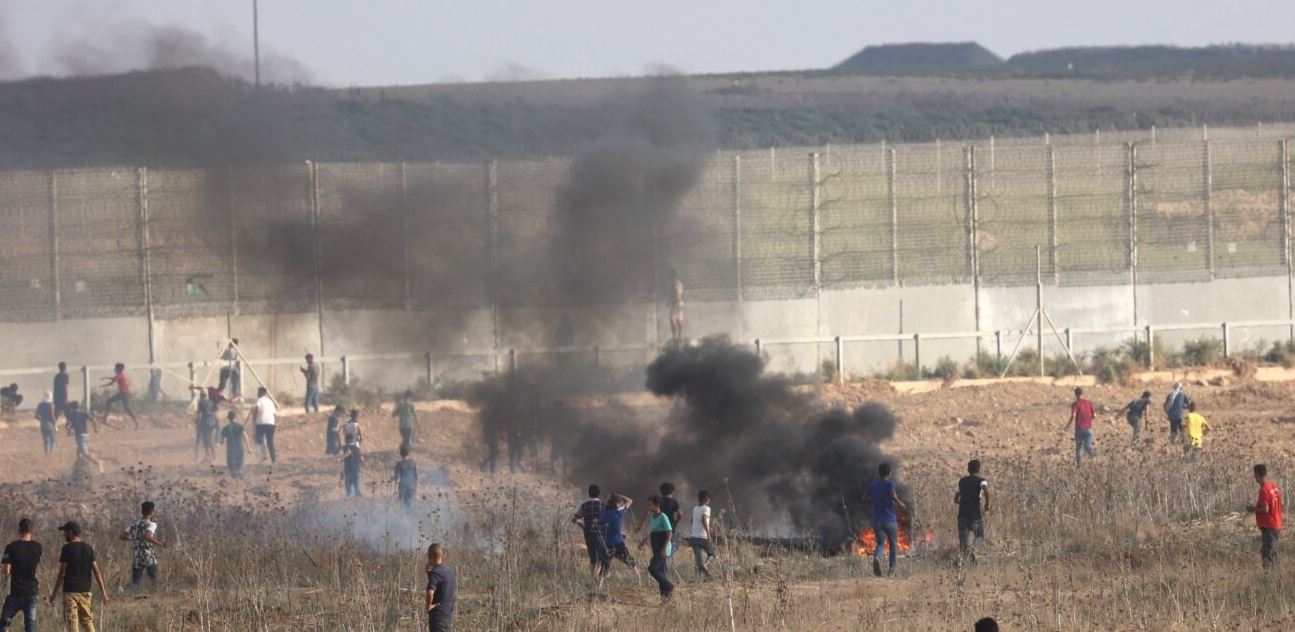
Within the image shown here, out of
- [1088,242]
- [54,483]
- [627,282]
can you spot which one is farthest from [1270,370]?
[54,483]

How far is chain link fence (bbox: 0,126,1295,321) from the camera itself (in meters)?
30.7

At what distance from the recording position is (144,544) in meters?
20.9

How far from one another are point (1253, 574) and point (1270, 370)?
2529cm

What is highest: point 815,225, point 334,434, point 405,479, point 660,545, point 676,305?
point 815,225

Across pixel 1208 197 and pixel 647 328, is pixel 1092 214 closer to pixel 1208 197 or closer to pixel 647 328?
pixel 1208 197

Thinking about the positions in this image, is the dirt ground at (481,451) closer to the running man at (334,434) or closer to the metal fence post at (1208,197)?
the running man at (334,434)

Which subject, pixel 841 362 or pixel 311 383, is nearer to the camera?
pixel 311 383

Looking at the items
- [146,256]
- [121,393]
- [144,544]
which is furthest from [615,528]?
[146,256]

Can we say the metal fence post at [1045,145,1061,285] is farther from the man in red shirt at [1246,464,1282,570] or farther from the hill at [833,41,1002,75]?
the hill at [833,41,1002,75]

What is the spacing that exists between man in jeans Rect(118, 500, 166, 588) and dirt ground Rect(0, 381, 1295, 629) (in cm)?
280

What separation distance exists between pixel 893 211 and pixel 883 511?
2476 cm

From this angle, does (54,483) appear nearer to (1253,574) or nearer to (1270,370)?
(1253,574)

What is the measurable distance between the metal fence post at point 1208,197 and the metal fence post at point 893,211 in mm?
8120

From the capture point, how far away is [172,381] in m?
37.6
